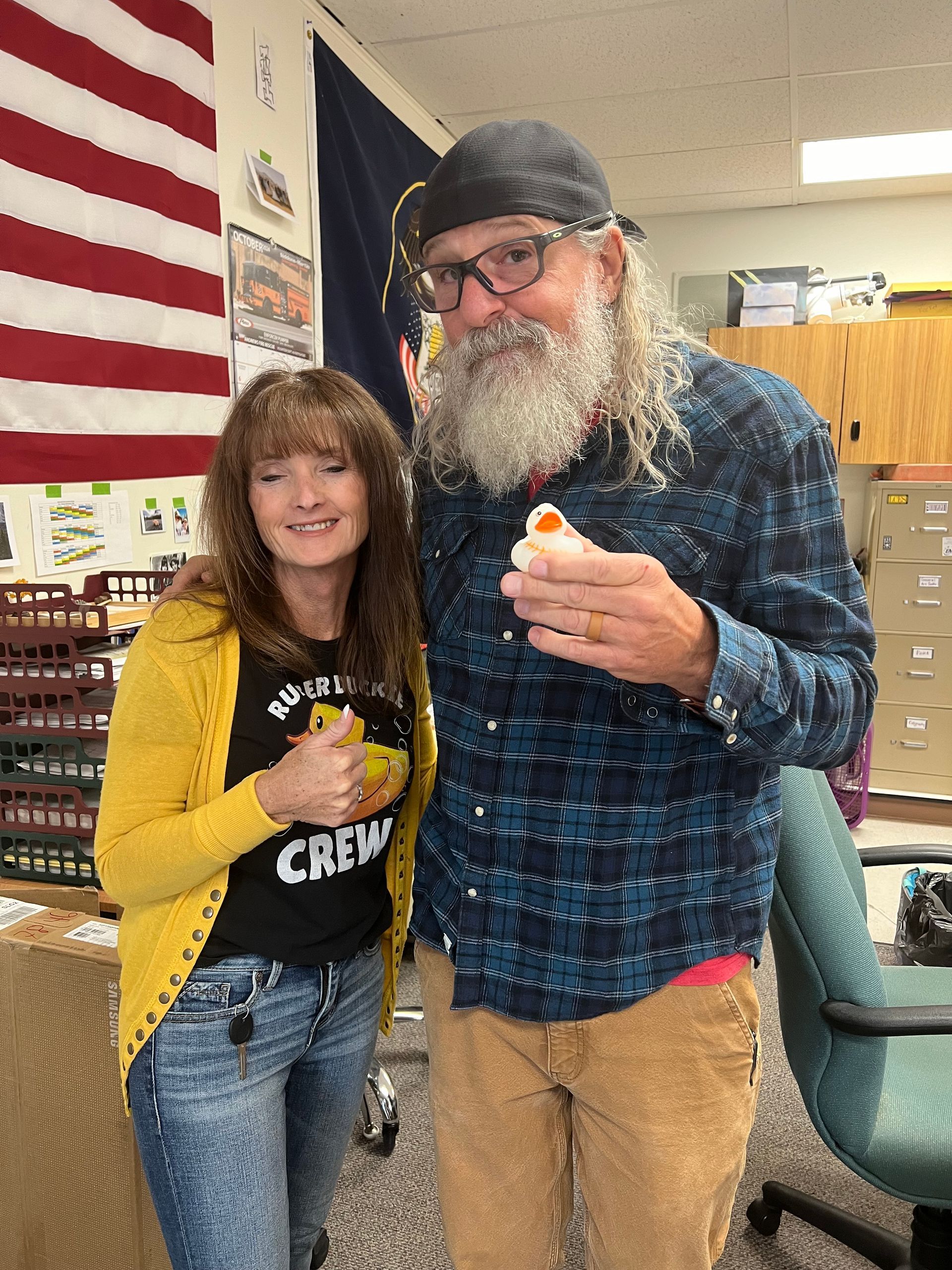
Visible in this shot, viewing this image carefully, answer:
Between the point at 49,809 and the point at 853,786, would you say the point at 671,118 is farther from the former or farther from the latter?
the point at 49,809

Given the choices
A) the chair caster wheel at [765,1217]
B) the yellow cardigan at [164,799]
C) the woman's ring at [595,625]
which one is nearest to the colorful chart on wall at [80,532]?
the yellow cardigan at [164,799]

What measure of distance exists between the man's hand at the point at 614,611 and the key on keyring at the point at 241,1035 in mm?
645

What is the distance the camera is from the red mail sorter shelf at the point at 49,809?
158 cm

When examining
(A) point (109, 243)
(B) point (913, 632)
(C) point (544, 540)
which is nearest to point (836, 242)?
(B) point (913, 632)

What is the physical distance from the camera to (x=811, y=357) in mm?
5156

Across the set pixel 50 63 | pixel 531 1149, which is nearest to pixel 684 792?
pixel 531 1149

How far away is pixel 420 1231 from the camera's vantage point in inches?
74.5

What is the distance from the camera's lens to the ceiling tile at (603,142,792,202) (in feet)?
15.1

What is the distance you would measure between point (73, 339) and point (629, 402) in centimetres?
148

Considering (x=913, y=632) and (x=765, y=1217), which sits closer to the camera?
(x=765, y=1217)

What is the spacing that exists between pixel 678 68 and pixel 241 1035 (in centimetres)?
384

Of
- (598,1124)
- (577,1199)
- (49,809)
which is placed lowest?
(577,1199)

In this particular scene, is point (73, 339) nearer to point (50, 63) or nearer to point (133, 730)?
point (50, 63)

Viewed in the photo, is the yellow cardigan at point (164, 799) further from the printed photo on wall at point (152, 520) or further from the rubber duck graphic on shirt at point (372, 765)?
the printed photo on wall at point (152, 520)
